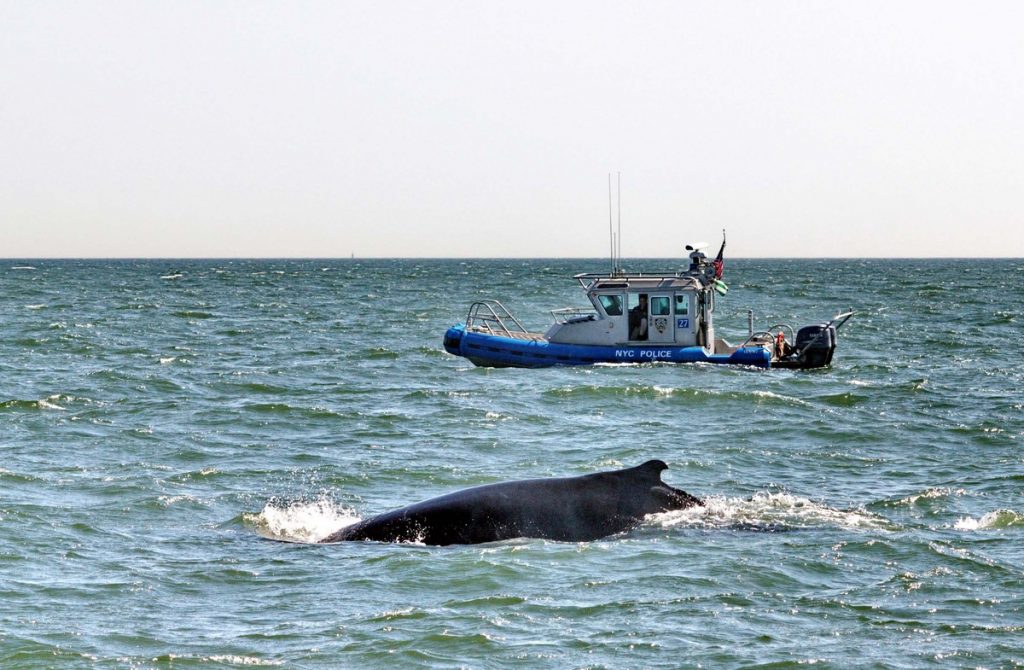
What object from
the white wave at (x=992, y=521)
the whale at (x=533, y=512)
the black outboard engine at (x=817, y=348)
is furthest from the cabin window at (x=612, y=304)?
the whale at (x=533, y=512)

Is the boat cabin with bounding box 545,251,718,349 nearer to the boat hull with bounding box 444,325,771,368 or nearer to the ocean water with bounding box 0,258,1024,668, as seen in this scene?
the boat hull with bounding box 444,325,771,368

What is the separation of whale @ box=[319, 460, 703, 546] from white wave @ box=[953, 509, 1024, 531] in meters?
3.58

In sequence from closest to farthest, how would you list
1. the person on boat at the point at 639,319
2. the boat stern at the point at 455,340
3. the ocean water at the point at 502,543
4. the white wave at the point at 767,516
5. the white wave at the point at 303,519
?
the ocean water at the point at 502,543 → the white wave at the point at 767,516 → the white wave at the point at 303,519 → the person on boat at the point at 639,319 → the boat stern at the point at 455,340

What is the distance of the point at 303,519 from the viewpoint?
578 inches

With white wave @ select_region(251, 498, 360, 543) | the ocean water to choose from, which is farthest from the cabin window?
white wave @ select_region(251, 498, 360, 543)

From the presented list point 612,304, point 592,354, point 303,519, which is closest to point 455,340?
point 592,354

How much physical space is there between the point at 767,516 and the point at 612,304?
18824mm

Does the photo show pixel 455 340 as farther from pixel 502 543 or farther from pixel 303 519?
pixel 502 543

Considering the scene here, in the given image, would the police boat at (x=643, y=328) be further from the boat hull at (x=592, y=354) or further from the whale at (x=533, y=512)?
the whale at (x=533, y=512)

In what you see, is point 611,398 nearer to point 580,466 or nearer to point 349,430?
point 349,430

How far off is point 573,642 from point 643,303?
23355 millimetres

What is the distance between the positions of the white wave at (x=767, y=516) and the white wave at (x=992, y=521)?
0.85 meters

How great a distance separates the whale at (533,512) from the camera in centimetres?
1258

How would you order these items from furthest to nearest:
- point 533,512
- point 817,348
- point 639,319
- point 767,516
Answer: point 817,348 → point 639,319 → point 767,516 → point 533,512
